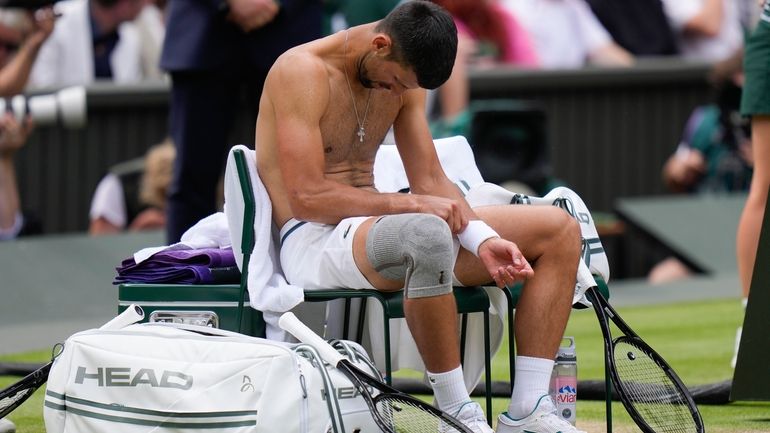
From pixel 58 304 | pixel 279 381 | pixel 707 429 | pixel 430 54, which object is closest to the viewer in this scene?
pixel 279 381

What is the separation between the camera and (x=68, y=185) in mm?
10422

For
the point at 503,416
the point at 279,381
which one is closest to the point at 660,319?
the point at 503,416

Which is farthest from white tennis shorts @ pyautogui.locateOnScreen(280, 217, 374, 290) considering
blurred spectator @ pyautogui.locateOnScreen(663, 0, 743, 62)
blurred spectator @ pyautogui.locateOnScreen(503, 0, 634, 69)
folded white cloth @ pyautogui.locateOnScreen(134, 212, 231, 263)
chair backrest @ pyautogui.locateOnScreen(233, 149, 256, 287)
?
blurred spectator @ pyautogui.locateOnScreen(663, 0, 743, 62)

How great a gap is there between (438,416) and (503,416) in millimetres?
511

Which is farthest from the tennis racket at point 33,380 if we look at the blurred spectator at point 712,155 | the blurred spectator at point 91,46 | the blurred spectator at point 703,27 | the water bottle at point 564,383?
the blurred spectator at point 703,27

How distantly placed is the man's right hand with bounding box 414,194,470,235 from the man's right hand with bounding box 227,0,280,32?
2500 millimetres

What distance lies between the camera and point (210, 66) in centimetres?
734

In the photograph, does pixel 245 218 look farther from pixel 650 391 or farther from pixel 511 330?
pixel 650 391

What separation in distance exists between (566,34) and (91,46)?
164 inches

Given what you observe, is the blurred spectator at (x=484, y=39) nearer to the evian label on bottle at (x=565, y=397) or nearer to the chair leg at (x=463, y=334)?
the chair leg at (x=463, y=334)

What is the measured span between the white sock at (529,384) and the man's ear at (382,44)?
3.38 ft

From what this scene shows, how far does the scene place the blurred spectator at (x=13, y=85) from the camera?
9055 mm

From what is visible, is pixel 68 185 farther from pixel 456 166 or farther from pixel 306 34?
pixel 456 166

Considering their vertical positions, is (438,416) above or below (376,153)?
below
